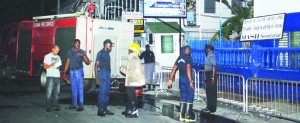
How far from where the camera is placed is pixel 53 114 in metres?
8.94

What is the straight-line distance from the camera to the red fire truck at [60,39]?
12.9m

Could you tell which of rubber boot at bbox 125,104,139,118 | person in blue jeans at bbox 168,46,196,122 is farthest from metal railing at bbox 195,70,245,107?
rubber boot at bbox 125,104,139,118

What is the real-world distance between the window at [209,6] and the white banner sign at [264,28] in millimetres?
13943

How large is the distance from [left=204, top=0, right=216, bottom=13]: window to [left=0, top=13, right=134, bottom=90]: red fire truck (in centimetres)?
1183

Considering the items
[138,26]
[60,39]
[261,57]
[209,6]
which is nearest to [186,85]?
[261,57]

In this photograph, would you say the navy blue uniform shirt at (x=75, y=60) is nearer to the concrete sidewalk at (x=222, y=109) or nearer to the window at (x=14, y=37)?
the concrete sidewalk at (x=222, y=109)

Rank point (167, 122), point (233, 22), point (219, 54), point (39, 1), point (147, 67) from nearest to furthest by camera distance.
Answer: point (167, 122) → point (219, 54) → point (147, 67) → point (233, 22) → point (39, 1)

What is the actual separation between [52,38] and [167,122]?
7.45m

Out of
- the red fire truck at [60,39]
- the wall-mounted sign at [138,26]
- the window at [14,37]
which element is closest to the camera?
the red fire truck at [60,39]

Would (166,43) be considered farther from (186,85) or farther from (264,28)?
(186,85)

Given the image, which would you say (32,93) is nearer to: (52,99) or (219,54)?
(52,99)

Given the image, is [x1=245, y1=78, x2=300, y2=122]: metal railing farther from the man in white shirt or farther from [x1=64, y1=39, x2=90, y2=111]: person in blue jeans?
the man in white shirt

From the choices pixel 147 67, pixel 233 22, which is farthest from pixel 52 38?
pixel 233 22

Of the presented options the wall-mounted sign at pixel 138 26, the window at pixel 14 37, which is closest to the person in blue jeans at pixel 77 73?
the window at pixel 14 37
